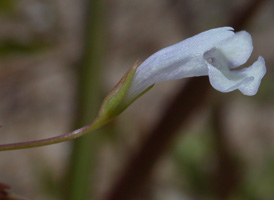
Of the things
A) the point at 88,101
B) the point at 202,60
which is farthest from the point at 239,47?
the point at 88,101

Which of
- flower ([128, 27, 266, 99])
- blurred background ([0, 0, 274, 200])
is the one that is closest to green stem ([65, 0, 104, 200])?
blurred background ([0, 0, 274, 200])

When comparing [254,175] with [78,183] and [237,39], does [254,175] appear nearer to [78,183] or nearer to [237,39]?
[78,183]

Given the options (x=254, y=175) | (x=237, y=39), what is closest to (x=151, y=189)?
(x=254, y=175)

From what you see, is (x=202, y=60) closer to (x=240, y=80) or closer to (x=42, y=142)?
(x=240, y=80)

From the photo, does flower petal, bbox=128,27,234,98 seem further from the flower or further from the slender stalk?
the slender stalk

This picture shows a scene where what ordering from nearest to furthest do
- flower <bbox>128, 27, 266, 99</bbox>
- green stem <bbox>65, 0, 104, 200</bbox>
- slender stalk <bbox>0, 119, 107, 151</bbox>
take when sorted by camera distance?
slender stalk <bbox>0, 119, 107, 151</bbox>, flower <bbox>128, 27, 266, 99</bbox>, green stem <bbox>65, 0, 104, 200</bbox>

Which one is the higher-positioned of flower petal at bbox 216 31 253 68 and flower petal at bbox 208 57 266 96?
flower petal at bbox 216 31 253 68
